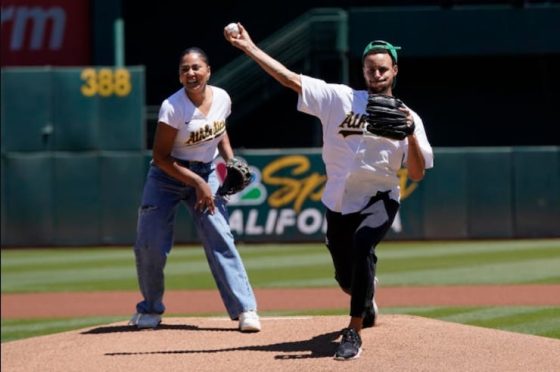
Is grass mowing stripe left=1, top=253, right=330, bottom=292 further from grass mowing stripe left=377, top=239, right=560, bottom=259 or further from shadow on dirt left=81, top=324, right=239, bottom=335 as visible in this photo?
shadow on dirt left=81, top=324, right=239, bottom=335

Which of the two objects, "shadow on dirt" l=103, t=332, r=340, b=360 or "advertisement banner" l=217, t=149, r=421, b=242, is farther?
"advertisement banner" l=217, t=149, r=421, b=242

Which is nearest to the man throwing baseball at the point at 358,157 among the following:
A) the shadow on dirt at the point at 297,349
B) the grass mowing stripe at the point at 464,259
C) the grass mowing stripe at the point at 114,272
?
the shadow on dirt at the point at 297,349

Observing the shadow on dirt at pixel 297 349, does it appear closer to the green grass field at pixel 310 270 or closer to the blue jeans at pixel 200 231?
the blue jeans at pixel 200 231

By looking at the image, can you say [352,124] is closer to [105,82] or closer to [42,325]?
[42,325]

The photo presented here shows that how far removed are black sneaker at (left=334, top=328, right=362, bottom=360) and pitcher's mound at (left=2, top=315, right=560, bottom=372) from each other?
2.1 inches

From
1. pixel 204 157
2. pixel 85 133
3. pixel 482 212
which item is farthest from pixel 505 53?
pixel 204 157

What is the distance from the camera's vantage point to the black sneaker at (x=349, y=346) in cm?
684

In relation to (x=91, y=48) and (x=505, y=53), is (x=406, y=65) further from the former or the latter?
(x=91, y=48)

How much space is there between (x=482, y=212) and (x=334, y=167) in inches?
548

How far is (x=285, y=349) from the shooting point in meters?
7.29

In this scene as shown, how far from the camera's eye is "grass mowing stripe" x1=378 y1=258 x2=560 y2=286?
14117 millimetres

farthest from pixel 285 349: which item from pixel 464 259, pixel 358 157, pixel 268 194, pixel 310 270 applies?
pixel 268 194

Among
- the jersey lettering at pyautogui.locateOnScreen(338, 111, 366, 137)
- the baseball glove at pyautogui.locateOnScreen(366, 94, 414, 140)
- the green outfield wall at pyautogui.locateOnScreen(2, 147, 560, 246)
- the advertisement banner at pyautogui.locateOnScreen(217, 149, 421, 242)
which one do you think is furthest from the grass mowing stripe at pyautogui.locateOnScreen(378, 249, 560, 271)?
the baseball glove at pyautogui.locateOnScreen(366, 94, 414, 140)

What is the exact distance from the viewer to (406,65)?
2522 centimetres
